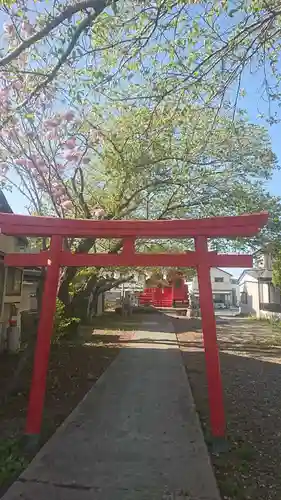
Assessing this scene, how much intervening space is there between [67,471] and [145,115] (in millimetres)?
6242

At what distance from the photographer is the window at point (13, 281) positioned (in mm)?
10924

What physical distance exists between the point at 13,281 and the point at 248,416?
714 cm

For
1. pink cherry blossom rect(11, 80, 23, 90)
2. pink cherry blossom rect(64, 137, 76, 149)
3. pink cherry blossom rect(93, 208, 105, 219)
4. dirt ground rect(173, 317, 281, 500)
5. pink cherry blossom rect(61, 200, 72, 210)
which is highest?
pink cherry blossom rect(64, 137, 76, 149)

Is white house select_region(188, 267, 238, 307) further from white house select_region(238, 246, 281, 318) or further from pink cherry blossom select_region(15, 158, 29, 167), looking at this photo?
pink cherry blossom select_region(15, 158, 29, 167)

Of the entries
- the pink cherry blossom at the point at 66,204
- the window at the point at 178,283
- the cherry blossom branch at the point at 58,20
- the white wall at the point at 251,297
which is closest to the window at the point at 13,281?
the pink cherry blossom at the point at 66,204

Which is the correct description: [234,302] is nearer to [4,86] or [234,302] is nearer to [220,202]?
[220,202]

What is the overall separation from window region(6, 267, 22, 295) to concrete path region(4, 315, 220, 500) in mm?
4200

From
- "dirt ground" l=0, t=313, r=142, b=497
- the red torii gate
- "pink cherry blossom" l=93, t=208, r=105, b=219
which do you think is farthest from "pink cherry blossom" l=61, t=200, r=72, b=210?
the red torii gate

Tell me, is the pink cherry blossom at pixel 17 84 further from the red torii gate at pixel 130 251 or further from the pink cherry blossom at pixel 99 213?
the pink cherry blossom at pixel 99 213

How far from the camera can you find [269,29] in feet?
19.2

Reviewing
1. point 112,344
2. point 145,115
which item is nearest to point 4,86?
point 145,115

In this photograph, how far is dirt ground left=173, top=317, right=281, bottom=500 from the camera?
4234 millimetres

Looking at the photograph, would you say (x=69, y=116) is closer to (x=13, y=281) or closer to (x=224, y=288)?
(x=13, y=281)

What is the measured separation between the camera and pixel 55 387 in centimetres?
796
